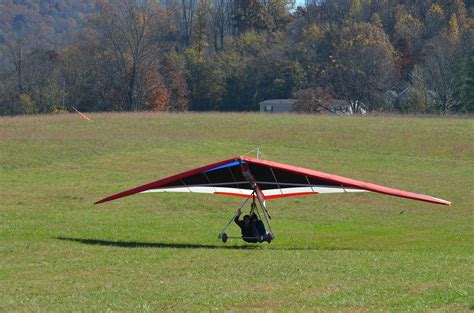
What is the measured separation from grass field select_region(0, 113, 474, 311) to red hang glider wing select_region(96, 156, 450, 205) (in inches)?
44.9

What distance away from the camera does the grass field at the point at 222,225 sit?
10.9m

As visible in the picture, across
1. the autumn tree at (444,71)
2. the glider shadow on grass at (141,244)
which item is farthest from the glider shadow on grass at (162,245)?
the autumn tree at (444,71)

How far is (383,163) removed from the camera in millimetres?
37969

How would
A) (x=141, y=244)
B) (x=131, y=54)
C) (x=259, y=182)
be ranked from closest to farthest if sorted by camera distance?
(x=141, y=244) → (x=259, y=182) → (x=131, y=54)

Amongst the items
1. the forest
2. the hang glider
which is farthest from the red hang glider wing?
the forest

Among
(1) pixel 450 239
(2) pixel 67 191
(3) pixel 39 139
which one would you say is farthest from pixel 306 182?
(3) pixel 39 139

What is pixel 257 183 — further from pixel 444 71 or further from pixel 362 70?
pixel 362 70

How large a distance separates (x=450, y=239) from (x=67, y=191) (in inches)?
516

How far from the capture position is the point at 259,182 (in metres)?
17.4

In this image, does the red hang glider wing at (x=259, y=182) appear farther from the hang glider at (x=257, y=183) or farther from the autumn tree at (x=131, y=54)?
the autumn tree at (x=131, y=54)

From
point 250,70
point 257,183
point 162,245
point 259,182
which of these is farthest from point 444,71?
point 162,245

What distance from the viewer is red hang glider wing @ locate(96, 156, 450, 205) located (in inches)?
629

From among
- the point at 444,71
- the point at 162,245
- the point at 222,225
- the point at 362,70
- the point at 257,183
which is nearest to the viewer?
the point at 162,245

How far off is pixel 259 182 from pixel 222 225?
422cm
